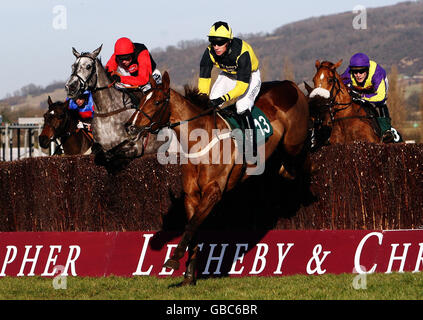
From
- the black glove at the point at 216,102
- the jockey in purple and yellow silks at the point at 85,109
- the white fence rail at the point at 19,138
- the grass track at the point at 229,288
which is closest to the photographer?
the grass track at the point at 229,288

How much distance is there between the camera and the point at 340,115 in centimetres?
984

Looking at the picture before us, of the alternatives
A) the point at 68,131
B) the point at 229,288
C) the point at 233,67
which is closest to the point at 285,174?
the point at 233,67

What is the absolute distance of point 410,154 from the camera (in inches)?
307

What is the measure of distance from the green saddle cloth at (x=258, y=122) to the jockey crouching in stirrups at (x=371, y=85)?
9.97 ft

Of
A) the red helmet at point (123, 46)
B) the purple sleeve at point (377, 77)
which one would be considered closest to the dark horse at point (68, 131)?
the red helmet at point (123, 46)

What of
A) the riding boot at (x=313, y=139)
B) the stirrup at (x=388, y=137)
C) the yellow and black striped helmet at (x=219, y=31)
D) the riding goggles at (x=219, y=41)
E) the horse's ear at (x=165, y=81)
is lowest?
the stirrup at (x=388, y=137)

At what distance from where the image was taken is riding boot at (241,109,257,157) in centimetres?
678

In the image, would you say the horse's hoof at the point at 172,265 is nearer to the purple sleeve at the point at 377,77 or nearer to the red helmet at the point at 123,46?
the red helmet at the point at 123,46

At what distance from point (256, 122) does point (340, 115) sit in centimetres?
308

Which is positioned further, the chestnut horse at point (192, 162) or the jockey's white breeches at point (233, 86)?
the jockey's white breeches at point (233, 86)

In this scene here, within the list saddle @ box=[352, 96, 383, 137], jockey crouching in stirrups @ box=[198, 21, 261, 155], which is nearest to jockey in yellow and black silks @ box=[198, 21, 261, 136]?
jockey crouching in stirrups @ box=[198, 21, 261, 155]

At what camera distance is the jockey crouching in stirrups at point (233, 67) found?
22.0 feet

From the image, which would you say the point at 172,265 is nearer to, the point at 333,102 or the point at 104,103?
the point at 104,103

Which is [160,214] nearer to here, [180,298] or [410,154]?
[180,298]
